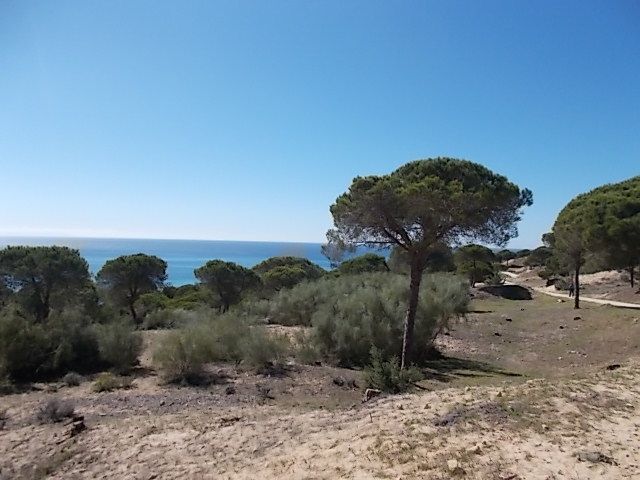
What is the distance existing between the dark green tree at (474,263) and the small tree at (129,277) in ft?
92.3

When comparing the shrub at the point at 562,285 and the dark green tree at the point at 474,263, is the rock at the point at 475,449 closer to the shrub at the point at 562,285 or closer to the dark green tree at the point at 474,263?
the shrub at the point at 562,285

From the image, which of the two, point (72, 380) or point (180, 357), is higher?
point (180, 357)

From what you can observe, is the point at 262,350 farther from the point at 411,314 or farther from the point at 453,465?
the point at 453,465

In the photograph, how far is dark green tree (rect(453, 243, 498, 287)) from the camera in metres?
48.1

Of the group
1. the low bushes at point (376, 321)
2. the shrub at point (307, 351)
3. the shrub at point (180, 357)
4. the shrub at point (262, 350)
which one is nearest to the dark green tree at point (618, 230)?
the low bushes at point (376, 321)

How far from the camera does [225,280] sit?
35.0 metres

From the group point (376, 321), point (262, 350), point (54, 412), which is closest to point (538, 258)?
point (376, 321)

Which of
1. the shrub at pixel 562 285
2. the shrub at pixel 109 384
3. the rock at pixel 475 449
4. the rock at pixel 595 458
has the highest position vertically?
the shrub at pixel 562 285

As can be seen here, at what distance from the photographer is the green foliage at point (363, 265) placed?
138ft

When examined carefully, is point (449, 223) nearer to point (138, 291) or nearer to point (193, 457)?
point (193, 457)

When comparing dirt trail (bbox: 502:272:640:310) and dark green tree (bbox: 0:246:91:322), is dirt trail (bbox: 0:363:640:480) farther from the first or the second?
dirt trail (bbox: 502:272:640:310)

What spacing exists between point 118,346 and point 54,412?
655 centimetres

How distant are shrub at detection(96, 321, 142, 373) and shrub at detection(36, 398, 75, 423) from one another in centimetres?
553

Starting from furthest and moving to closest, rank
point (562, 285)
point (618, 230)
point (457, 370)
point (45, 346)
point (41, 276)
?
point (562, 285)
point (41, 276)
point (618, 230)
point (45, 346)
point (457, 370)
